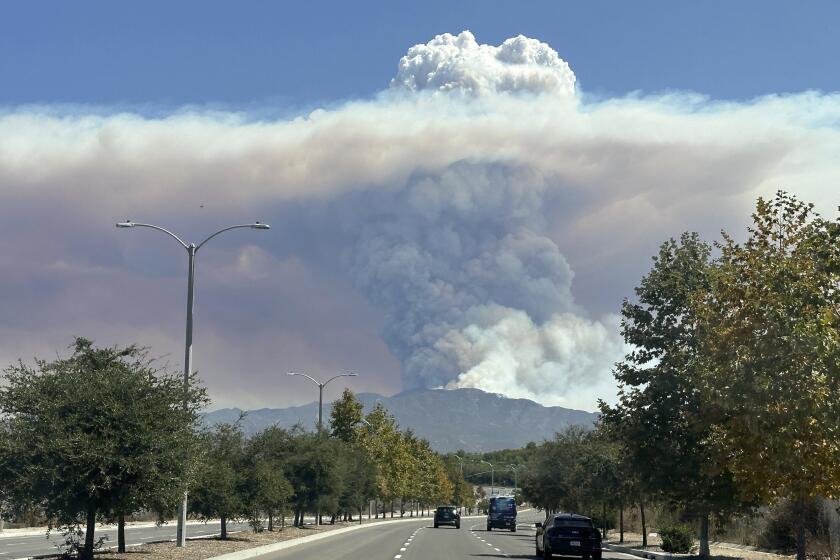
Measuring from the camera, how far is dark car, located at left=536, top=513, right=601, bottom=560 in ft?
109

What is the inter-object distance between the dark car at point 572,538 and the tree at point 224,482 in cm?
1283

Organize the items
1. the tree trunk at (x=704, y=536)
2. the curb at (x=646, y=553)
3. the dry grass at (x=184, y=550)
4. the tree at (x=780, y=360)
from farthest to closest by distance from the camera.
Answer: the curb at (x=646, y=553), the tree trunk at (x=704, y=536), the dry grass at (x=184, y=550), the tree at (x=780, y=360)

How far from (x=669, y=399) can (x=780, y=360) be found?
13.7 m

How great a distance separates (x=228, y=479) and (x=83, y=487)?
16.6 metres

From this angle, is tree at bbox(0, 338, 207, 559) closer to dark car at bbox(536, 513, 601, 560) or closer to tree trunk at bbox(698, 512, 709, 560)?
dark car at bbox(536, 513, 601, 560)

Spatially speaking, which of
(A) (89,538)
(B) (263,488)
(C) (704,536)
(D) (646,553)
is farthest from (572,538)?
(B) (263,488)

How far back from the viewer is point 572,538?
33469 mm

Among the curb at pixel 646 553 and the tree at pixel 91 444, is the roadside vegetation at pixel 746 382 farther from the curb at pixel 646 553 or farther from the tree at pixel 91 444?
the tree at pixel 91 444

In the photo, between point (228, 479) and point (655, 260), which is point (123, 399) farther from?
point (655, 260)

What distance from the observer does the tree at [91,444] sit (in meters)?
23.7

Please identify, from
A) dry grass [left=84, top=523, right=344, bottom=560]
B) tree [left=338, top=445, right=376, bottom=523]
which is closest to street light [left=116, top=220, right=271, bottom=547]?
dry grass [left=84, top=523, right=344, bottom=560]

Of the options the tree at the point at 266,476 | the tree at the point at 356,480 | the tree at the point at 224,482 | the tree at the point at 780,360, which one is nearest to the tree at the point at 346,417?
the tree at the point at 356,480

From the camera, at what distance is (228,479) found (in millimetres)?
40312

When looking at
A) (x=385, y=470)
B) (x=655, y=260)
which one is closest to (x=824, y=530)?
(x=655, y=260)
